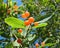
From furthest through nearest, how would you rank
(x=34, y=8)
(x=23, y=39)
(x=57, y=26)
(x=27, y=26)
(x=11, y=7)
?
(x=57, y=26)
(x=34, y=8)
(x=11, y=7)
(x=23, y=39)
(x=27, y=26)

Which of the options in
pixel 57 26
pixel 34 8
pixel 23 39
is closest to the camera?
pixel 23 39

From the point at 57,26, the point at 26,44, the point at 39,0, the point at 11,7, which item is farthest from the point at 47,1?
the point at 26,44

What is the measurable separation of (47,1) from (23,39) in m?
2.56

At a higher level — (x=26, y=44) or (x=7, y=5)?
(x=7, y=5)

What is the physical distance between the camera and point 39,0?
3.96 meters

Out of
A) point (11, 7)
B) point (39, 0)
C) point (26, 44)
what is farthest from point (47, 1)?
point (26, 44)

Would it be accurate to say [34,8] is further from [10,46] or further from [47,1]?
[10,46]

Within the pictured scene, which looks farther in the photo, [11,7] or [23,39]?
[11,7]

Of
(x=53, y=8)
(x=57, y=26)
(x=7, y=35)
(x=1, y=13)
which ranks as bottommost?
(x=57, y=26)

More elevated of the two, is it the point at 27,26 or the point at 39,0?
the point at 27,26

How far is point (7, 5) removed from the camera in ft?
6.44

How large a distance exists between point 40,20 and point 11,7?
64 cm

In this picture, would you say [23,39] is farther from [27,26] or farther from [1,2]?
[1,2]

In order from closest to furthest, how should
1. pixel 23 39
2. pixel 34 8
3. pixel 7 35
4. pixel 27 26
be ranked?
pixel 27 26
pixel 23 39
pixel 7 35
pixel 34 8
